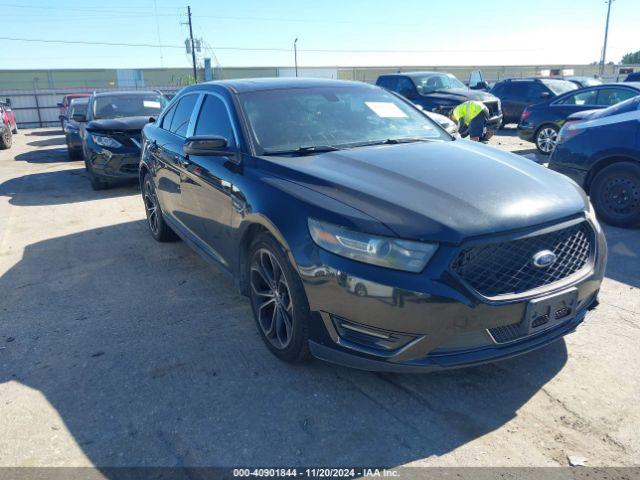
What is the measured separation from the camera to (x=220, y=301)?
13.8 ft

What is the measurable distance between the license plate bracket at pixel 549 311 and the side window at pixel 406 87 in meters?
12.1

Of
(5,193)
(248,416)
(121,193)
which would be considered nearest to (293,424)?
(248,416)

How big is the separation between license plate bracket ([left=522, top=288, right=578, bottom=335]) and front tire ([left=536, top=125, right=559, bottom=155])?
378 inches

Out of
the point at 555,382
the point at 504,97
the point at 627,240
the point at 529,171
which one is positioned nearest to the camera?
the point at 555,382

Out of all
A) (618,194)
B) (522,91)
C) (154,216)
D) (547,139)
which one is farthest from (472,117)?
(522,91)

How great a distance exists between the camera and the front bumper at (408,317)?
2406 mm

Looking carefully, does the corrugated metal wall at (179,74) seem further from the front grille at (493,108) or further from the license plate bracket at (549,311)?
the license plate bracket at (549,311)

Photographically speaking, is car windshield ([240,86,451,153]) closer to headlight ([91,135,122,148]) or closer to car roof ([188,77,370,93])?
car roof ([188,77,370,93])

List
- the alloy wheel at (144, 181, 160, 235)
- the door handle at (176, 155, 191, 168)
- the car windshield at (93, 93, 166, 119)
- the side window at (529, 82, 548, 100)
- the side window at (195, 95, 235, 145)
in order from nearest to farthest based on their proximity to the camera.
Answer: the side window at (195, 95, 235, 145) < the door handle at (176, 155, 191, 168) < the alloy wheel at (144, 181, 160, 235) < the car windshield at (93, 93, 166, 119) < the side window at (529, 82, 548, 100)

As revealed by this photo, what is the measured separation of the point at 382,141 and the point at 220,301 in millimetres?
1846

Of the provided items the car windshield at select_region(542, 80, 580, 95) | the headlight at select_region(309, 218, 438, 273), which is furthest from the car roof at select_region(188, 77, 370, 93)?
the car windshield at select_region(542, 80, 580, 95)

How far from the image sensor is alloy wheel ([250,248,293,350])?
304 cm

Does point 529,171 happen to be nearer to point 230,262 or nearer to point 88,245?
point 230,262

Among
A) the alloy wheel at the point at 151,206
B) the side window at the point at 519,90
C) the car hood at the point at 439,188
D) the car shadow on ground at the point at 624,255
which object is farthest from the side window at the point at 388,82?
the car hood at the point at 439,188
